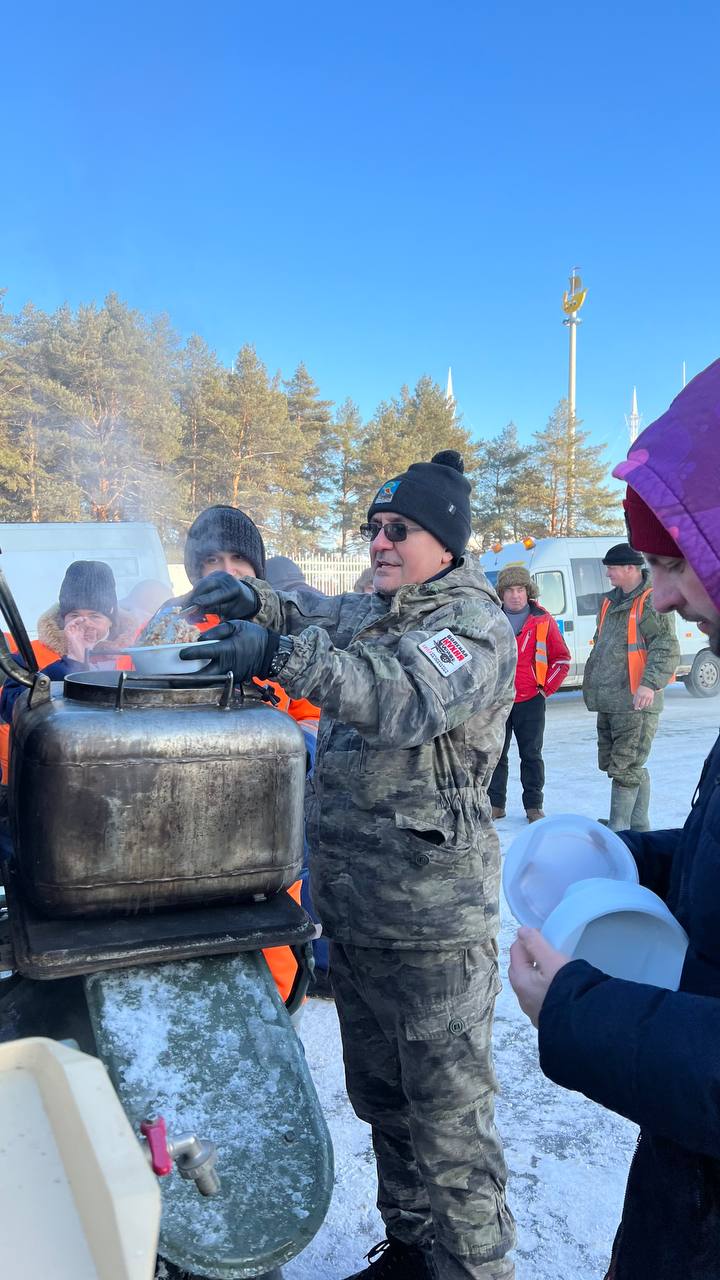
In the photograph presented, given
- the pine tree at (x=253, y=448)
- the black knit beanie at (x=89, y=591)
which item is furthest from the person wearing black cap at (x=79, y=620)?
the pine tree at (x=253, y=448)

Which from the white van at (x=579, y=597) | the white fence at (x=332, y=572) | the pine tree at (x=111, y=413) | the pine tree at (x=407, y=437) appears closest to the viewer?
the white van at (x=579, y=597)

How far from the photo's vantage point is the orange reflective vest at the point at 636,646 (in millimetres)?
5723

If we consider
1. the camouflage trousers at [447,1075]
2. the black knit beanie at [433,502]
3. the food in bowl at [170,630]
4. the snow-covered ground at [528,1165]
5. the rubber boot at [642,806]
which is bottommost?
the snow-covered ground at [528,1165]

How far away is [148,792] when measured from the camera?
1.32 metres

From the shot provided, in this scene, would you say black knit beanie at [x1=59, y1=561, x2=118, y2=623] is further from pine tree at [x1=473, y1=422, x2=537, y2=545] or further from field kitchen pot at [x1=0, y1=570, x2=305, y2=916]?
pine tree at [x1=473, y1=422, x2=537, y2=545]

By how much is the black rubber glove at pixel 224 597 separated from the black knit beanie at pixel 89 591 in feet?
6.06

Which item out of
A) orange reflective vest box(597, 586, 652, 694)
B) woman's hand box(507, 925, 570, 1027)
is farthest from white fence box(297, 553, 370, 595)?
woman's hand box(507, 925, 570, 1027)

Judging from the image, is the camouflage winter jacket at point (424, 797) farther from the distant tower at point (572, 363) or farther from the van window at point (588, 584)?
the distant tower at point (572, 363)

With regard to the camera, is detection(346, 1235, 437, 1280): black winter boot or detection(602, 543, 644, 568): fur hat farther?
detection(602, 543, 644, 568): fur hat

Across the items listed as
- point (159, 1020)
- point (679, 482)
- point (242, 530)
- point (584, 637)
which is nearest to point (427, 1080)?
point (159, 1020)

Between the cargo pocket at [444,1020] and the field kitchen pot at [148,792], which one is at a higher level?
the field kitchen pot at [148,792]

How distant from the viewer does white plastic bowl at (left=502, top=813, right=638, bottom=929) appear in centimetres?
137

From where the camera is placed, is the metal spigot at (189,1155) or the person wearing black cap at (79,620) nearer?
the metal spigot at (189,1155)

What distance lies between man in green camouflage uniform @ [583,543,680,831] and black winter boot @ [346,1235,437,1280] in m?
3.70
